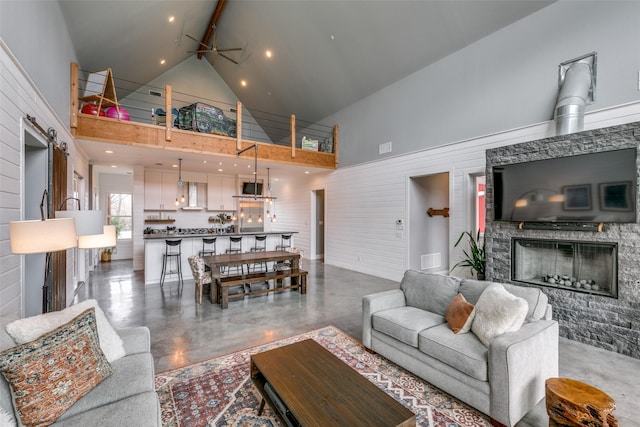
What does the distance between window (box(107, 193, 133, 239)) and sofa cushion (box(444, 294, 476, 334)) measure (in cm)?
1047

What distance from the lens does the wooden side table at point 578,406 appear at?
65.5 inches

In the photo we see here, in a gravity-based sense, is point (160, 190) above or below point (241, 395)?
above

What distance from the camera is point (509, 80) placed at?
14.9 feet

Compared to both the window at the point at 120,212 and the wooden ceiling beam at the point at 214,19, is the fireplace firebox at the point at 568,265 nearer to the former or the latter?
the wooden ceiling beam at the point at 214,19

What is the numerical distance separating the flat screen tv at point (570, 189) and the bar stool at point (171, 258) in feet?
20.3

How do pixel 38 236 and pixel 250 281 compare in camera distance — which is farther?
pixel 250 281

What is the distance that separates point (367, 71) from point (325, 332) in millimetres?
5558

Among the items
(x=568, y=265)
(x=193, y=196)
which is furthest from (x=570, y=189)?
(x=193, y=196)

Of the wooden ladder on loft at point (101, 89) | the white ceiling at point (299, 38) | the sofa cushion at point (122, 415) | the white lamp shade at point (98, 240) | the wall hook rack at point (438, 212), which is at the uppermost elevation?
the white ceiling at point (299, 38)

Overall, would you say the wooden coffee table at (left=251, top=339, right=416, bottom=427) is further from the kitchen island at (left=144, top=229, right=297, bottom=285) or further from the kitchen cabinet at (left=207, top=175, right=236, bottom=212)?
the kitchen cabinet at (left=207, top=175, right=236, bottom=212)

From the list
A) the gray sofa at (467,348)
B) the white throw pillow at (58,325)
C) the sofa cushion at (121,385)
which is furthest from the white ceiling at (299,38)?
the sofa cushion at (121,385)

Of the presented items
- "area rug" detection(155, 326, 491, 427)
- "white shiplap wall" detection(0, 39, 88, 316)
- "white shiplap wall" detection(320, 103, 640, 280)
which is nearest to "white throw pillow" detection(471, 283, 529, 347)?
"area rug" detection(155, 326, 491, 427)

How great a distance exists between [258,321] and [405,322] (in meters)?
2.20

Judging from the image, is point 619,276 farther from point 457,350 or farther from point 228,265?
point 228,265
